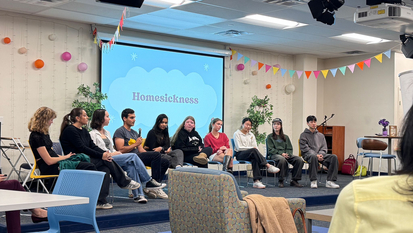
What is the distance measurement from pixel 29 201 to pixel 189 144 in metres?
4.66

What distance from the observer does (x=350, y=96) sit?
10875 millimetres

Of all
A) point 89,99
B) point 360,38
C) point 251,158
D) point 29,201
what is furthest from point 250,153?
point 29,201

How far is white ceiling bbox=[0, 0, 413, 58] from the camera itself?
655 centimetres

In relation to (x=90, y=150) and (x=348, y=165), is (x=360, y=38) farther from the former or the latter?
(x=90, y=150)

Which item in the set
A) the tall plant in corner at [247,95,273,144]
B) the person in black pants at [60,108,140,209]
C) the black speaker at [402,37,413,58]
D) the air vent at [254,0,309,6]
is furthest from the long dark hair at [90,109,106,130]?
the black speaker at [402,37,413,58]

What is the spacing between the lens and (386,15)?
5.46 meters

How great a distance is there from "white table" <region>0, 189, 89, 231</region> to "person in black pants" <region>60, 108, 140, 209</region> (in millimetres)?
2747

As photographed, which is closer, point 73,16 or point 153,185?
point 153,185

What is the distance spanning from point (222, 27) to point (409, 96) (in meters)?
5.97

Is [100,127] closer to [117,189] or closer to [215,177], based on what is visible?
[117,189]

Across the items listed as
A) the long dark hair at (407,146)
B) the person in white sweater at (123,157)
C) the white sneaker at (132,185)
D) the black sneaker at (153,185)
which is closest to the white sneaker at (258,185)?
the black sneaker at (153,185)

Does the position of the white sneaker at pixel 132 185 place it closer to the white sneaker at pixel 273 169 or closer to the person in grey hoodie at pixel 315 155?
the white sneaker at pixel 273 169

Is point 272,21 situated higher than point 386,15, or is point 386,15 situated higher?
point 272,21

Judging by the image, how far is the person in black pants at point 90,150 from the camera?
17.1ft
